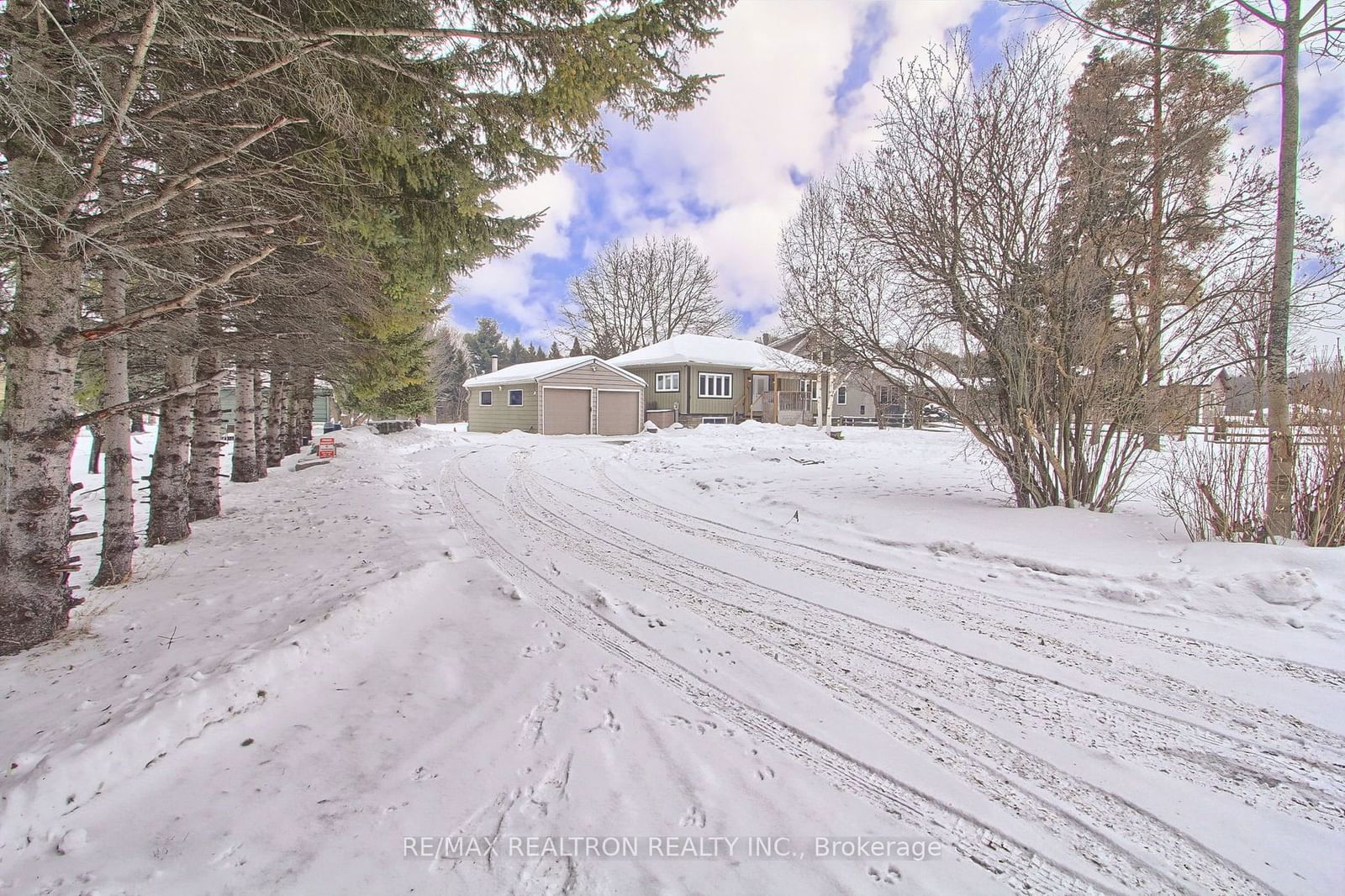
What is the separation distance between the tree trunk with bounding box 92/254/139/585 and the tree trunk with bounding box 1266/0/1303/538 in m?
9.68

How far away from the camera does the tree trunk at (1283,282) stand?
4566 millimetres

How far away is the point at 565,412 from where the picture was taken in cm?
2209

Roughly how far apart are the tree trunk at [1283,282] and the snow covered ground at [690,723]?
74 centimetres

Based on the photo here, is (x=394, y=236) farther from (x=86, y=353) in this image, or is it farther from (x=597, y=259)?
(x=597, y=259)

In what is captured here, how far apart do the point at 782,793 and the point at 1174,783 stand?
5.17 feet

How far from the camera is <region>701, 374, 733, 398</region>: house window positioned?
24.3 m

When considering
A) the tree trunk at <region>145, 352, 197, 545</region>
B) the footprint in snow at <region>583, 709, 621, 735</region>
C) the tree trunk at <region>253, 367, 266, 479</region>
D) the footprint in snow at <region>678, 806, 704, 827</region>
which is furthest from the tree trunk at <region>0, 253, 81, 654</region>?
the tree trunk at <region>253, 367, 266, 479</region>

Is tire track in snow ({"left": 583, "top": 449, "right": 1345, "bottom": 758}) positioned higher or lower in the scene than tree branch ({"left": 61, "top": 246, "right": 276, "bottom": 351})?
lower

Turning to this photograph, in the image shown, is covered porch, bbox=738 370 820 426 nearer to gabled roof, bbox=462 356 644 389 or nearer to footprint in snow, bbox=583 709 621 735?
gabled roof, bbox=462 356 644 389

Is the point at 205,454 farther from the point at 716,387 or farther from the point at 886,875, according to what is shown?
the point at 716,387

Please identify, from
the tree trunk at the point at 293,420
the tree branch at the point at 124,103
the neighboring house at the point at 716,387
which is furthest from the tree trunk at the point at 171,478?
the neighboring house at the point at 716,387

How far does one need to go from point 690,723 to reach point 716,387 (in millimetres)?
22530

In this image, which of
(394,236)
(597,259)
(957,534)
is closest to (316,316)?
(394,236)

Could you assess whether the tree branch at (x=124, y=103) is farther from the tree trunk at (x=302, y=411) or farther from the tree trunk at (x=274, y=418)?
the tree trunk at (x=302, y=411)
